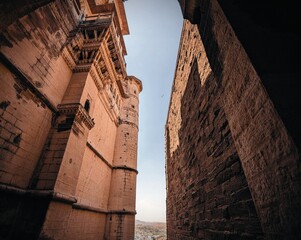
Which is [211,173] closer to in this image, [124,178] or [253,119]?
[253,119]

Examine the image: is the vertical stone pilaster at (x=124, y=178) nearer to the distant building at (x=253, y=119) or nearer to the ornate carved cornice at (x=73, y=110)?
the ornate carved cornice at (x=73, y=110)

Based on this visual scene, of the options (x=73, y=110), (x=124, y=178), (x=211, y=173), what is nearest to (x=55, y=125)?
(x=73, y=110)

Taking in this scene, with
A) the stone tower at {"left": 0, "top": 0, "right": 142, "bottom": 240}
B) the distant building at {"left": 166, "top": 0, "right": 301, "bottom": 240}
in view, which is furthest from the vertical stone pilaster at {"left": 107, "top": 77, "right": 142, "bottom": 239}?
the distant building at {"left": 166, "top": 0, "right": 301, "bottom": 240}

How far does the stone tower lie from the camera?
13.4 ft

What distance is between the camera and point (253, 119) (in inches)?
55.1

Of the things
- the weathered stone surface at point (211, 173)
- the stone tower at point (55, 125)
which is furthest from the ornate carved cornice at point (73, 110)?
the weathered stone surface at point (211, 173)

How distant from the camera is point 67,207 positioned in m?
4.91

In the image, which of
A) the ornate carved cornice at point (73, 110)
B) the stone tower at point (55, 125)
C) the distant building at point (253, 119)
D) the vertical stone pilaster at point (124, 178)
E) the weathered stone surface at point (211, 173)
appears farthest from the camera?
the vertical stone pilaster at point (124, 178)

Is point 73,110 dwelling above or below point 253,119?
above

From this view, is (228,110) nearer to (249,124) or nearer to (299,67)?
(249,124)

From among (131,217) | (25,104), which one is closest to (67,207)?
(25,104)

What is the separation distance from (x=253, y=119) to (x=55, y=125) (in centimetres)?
591

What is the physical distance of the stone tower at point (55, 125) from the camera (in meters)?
4.09

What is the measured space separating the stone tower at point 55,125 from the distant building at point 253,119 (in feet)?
12.6
